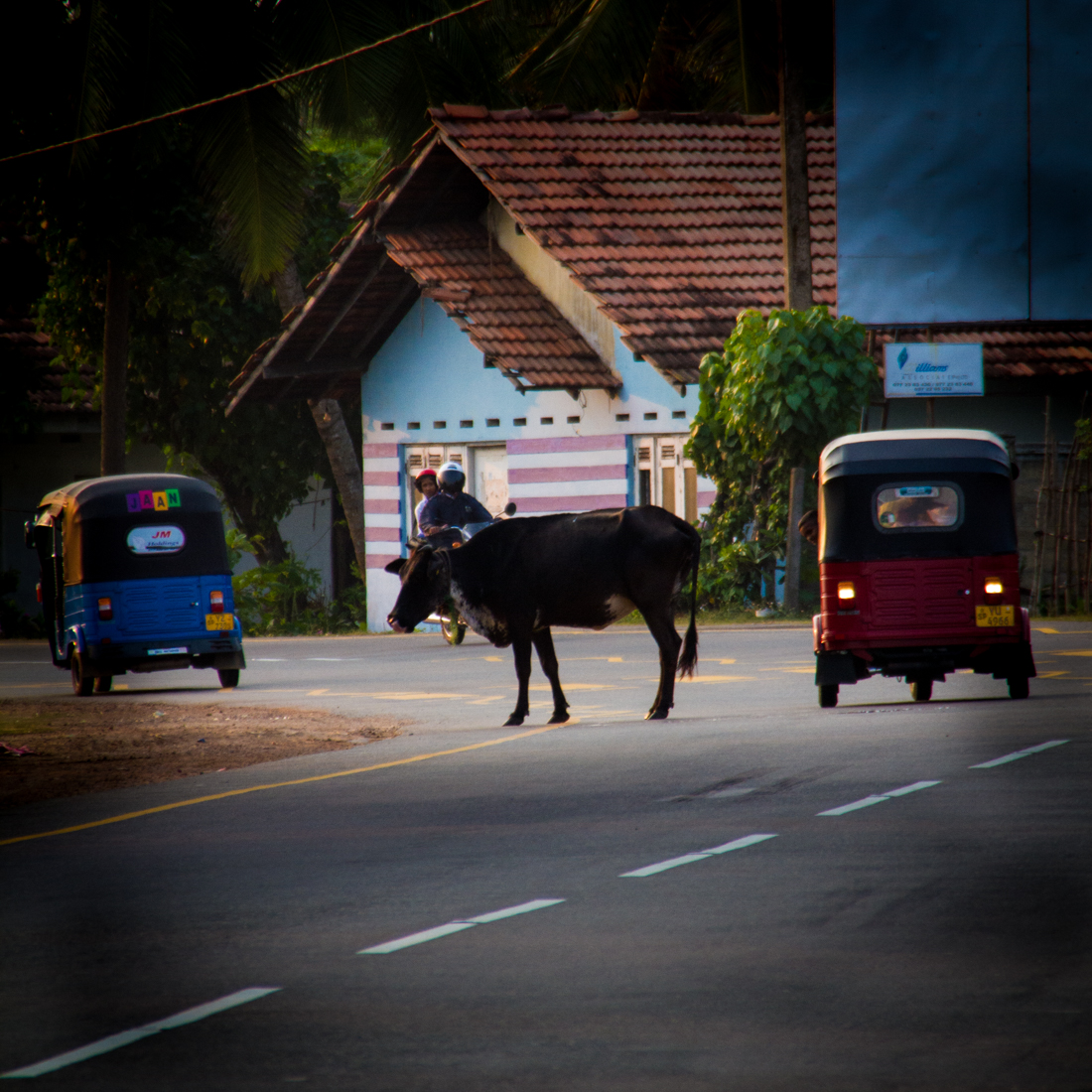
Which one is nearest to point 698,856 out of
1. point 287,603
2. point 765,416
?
point 765,416

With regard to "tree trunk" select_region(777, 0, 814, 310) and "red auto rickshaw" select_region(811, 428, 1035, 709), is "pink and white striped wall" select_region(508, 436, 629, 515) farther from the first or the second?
"red auto rickshaw" select_region(811, 428, 1035, 709)

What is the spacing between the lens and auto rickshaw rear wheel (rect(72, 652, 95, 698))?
21.3 metres

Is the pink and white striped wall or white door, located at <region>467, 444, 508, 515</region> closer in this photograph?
the pink and white striped wall

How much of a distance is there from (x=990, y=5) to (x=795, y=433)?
19.3 feet

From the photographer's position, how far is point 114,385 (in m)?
32.8

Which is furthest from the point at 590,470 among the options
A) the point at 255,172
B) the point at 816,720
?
the point at 816,720

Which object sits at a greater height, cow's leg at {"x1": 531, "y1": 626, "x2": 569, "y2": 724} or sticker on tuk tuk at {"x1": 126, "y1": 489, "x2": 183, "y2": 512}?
sticker on tuk tuk at {"x1": 126, "y1": 489, "x2": 183, "y2": 512}

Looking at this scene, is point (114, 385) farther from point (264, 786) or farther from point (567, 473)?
point (264, 786)

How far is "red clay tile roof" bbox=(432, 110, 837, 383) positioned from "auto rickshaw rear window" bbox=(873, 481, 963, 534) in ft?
43.8

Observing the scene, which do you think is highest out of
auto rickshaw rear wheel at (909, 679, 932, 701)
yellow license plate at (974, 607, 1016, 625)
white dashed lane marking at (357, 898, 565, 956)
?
yellow license plate at (974, 607, 1016, 625)

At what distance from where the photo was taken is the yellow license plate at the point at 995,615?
52.9 feet

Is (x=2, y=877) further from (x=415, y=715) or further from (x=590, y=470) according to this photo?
(x=590, y=470)

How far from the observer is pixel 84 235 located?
33.5m

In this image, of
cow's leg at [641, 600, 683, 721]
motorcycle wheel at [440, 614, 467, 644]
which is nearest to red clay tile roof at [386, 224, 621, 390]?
motorcycle wheel at [440, 614, 467, 644]
